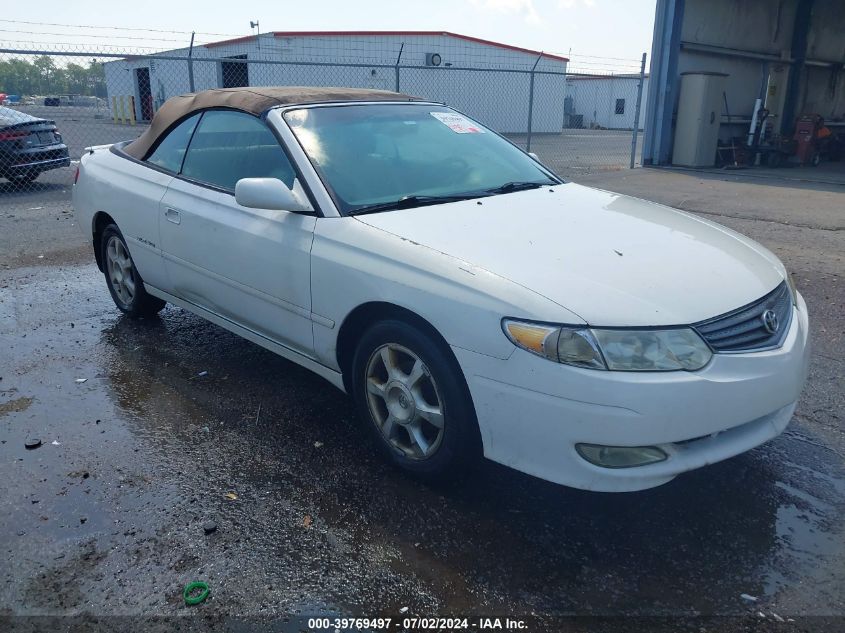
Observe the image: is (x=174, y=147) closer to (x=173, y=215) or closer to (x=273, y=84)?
(x=173, y=215)

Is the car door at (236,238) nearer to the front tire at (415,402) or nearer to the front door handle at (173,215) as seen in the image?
the front door handle at (173,215)

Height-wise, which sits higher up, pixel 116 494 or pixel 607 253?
pixel 607 253

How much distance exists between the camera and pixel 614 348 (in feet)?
8.14

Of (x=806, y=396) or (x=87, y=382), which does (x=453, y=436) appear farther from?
(x=87, y=382)

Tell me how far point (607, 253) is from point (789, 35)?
20.4m

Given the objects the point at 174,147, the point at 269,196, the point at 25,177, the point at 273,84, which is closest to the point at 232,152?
the point at 174,147

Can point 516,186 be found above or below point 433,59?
below

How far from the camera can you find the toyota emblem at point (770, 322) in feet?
9.11

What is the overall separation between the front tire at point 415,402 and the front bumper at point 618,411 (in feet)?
0.33

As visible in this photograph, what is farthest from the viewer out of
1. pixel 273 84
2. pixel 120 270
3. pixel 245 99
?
pixel 273 84

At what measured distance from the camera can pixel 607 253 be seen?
2949 millimetres

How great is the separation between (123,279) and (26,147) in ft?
25.3

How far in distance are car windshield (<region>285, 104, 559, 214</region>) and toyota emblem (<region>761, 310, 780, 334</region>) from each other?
4.83ft

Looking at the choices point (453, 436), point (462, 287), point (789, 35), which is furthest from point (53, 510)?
point (789, 35)
